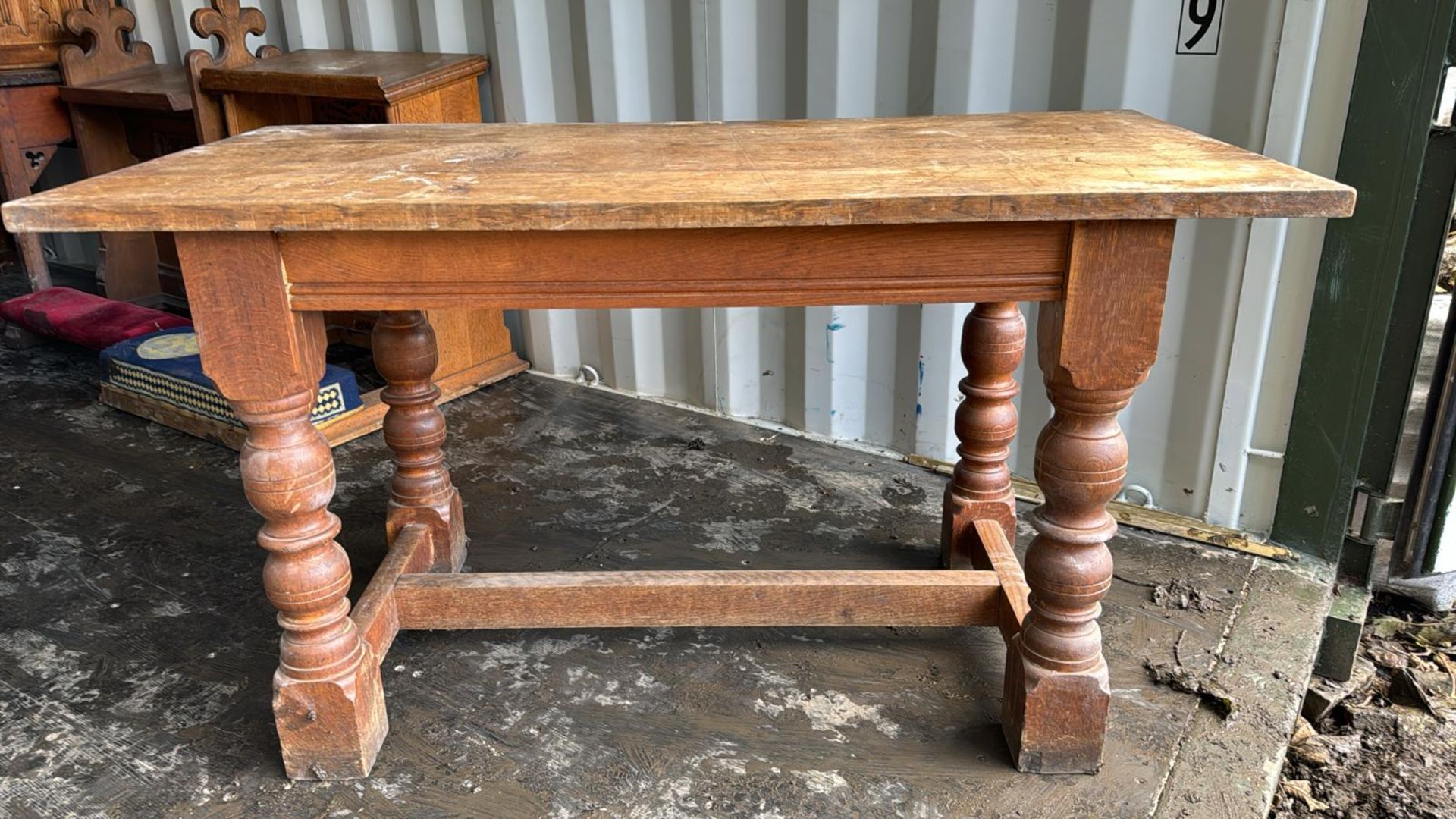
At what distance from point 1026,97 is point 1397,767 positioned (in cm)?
164

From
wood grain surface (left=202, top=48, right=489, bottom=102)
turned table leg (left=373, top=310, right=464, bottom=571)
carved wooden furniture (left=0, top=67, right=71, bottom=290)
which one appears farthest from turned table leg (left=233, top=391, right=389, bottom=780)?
carved wooden furniture (left=0, top=67, right=71, bottom=290)

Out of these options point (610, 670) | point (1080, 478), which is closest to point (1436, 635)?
point (1080, 478)

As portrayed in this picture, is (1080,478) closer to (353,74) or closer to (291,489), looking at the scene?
(291,489)

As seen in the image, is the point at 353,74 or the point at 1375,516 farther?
the point at 353,74

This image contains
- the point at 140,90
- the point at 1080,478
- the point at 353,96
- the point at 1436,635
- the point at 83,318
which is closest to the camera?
the point at 1080,478

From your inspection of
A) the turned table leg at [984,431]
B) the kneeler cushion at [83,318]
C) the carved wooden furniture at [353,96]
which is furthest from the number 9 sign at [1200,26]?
the kneeler cushion at [83,318]

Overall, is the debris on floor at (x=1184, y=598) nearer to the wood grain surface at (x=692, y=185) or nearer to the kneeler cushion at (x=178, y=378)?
the wood grain surface at (x=692, y=185)

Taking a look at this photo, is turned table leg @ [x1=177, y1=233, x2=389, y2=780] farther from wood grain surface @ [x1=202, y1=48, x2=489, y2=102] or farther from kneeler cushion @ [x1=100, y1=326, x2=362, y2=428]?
wood grain surface @ [x1=202, y1=48, x2=489, y2=102]

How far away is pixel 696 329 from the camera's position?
10.9 ft

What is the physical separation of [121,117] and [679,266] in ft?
13.0

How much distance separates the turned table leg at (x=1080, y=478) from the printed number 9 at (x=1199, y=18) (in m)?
1.07

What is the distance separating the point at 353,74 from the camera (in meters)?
3.19

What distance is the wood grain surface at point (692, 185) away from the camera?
137cm

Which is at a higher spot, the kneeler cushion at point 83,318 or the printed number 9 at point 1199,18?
the printed number 9 at point 1199,18
